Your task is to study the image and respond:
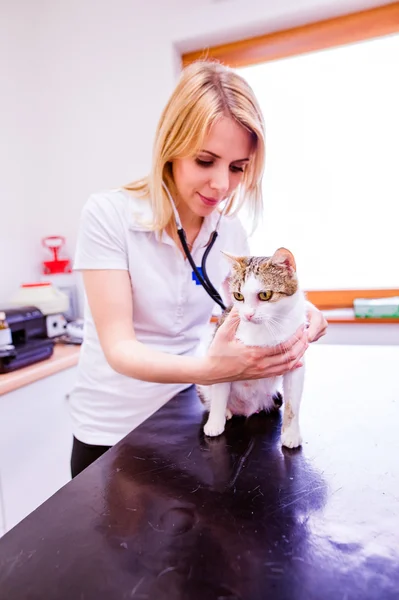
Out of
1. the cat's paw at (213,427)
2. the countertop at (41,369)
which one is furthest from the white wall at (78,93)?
the cat's paw at (213,427)

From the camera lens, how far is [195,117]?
886 mm

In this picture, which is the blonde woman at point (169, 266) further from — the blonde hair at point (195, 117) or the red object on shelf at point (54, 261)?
the red object on shelf at point (54, 261)

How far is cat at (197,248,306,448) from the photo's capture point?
0.74m

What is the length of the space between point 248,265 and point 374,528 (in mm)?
472

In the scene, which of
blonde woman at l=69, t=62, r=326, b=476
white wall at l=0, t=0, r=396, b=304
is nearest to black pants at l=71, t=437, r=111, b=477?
blonde woman at l=69, t=62, r=326, b=476

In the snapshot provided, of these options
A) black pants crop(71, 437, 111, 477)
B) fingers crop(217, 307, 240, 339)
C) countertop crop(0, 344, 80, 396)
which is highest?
fingers crop(217, 307, 240, 339)

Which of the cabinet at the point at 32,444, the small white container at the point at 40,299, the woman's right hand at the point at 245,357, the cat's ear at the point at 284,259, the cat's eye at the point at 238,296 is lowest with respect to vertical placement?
the cabinet at the point at 32,444

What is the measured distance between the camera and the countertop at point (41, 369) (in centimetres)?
145

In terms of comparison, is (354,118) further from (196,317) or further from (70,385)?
(70,385)

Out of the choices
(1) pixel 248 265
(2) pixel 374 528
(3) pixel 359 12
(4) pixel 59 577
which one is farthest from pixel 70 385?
(3) pixel 359 12

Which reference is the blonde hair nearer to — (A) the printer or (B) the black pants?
(B) the black pants

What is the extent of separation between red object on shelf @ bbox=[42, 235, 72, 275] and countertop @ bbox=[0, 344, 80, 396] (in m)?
0.56

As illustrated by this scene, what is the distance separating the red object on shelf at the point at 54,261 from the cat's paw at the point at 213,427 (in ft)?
5.67

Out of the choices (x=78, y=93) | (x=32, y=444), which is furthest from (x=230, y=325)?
(x=78, y=93)
